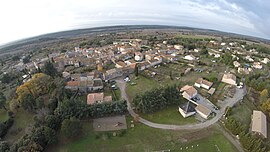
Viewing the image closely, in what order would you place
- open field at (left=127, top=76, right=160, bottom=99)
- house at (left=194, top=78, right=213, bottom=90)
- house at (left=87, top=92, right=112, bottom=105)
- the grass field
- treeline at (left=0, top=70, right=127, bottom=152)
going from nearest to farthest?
1. treeline at (left=0, top=70, right=127, bottom=152)
2. the grass field
3. house at (left=87, top=92, right=112, bottom=105)
4. open field at (left=127, top=76, right=160, bottom=99)
5. house at (left=194, top=78, right=213, bottom=90)

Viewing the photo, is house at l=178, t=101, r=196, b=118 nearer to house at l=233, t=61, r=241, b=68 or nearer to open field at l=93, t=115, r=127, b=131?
open field at l=93, t=115, r=127, b=131

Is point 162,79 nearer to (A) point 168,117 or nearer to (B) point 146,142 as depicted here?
(A) point 168,117

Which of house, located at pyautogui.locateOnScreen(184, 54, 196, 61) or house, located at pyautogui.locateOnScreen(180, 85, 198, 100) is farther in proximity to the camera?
house, located at pyautogui.locateOnScreen(184, 54, 196, 61)

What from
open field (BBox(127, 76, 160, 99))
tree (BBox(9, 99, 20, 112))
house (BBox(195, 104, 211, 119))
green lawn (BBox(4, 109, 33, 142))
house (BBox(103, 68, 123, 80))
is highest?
house (BBox(103, 68, 123, 80))

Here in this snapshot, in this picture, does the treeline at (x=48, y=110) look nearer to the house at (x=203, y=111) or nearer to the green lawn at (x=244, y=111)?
the house at (x=203, y=111)

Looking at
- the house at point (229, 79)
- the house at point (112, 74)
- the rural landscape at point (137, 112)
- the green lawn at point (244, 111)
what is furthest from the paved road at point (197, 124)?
the house at point (112, 74)

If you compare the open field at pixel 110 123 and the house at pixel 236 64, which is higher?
the house at pixel 236 64

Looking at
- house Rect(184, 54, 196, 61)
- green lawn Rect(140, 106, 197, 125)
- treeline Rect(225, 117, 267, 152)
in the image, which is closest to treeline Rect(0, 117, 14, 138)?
green lawn Rect(140, 106, 197, 125)

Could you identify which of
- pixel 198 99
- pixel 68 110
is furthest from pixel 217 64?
pixel 68 110
